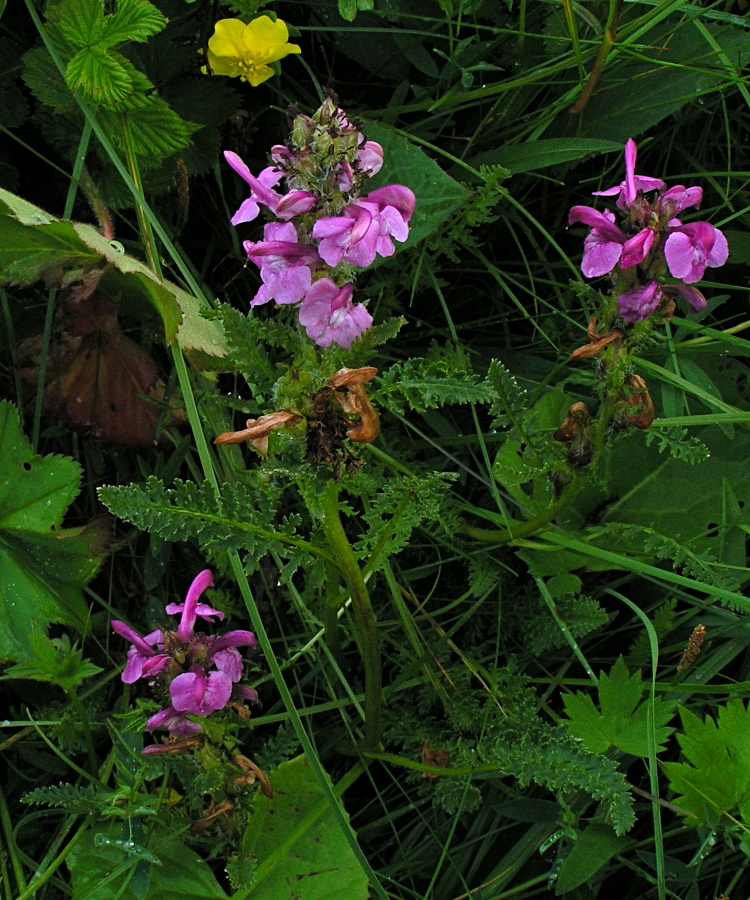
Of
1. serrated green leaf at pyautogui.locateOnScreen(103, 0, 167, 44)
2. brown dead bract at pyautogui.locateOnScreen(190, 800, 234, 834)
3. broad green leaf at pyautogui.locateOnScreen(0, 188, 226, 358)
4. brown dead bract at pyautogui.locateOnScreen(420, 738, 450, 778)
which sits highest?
serrated green leaf at pyautogui.locateOnScreen(103, 0, 167, 44)

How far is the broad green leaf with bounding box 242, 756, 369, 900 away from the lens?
1485mm

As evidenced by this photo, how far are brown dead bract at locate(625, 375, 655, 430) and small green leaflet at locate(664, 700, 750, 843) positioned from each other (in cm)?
49

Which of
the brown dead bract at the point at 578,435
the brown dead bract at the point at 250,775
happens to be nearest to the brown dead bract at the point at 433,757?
the brown dead bract at the point at 250,775

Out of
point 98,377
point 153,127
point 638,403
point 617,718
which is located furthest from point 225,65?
point 617,718

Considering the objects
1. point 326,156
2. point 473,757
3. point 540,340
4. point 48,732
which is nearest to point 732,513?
point 540,340

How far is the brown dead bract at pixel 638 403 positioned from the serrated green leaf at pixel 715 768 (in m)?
0.50

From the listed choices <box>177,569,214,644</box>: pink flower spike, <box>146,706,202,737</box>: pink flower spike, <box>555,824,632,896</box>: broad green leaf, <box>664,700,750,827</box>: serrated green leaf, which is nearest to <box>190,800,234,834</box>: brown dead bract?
<box>146,706,202,737</box>: pink flower spike

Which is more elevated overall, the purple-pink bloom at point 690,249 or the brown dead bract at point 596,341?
the purple-pink bloom at point 690,249

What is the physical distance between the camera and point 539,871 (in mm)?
1627

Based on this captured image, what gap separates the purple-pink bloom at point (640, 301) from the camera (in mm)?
1308

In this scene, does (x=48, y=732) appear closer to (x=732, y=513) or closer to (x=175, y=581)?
(x=175, y=581)

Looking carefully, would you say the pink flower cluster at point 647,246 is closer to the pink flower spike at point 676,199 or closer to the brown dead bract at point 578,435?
the pink flower spike at point 676,199

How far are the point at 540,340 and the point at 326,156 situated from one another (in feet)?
3.33

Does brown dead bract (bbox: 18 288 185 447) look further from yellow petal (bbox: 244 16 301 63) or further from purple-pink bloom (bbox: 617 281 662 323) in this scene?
purple-pink bloom (bbox: 617 281 662 323)
